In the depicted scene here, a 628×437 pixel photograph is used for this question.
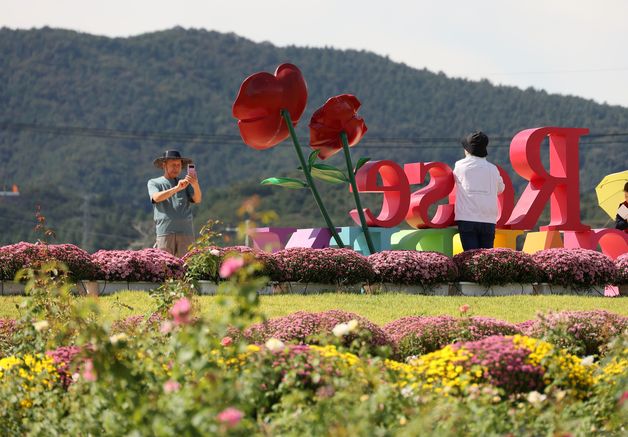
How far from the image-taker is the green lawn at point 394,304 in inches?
471

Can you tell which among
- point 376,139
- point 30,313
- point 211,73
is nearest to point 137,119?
point 211,73

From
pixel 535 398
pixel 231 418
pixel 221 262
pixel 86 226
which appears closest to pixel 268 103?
pixel 221 262

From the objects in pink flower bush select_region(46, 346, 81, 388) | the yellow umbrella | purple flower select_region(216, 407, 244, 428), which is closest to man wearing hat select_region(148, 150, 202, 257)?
pink flower bush select_region(46, 346, 81, 388)

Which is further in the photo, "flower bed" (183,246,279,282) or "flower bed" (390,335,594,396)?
"flower bed" (183,246,279,282)

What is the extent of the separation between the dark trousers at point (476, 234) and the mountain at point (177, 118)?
53446 millimetres

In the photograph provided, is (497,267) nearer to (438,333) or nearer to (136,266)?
(136,266)

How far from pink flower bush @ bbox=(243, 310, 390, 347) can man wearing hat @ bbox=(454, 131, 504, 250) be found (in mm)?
7543

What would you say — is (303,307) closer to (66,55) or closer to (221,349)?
(221,349)

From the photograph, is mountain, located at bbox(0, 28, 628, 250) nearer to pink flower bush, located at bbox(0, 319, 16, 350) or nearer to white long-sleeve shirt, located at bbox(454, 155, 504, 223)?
white long-sleeve shirt, located at bbox(454, 155, 504, 223)

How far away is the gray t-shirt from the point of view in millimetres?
14789

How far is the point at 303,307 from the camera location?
40.6 ft

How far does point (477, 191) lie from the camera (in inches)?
645

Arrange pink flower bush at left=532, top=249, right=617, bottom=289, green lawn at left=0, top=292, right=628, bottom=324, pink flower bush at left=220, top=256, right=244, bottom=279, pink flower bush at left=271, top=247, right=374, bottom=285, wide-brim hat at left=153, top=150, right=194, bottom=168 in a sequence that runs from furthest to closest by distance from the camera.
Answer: pink flower bush at left=532, top=249, right=617, bottom=289 → wide-brim hat at left=153, top=150, right=194, bottom=168 → pink flower bush at left=271, top=247, right=374, bottom=285 → green lawn at left=0, top=292, right=628, bottom=324 → pink flower bush at left=220, top=256, right=244, bottom=279

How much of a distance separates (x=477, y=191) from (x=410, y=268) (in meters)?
2.37
